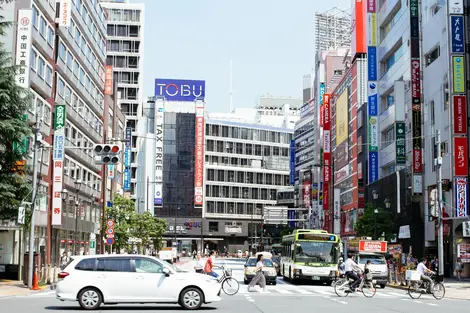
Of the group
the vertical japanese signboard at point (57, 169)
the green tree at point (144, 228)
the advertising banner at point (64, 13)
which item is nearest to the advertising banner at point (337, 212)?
the green tree at point (144, 228)

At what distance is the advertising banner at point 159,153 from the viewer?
135125 mm

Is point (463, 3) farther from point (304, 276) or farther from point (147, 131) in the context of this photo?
point (147, 131)

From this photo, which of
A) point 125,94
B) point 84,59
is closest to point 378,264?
point 84,59

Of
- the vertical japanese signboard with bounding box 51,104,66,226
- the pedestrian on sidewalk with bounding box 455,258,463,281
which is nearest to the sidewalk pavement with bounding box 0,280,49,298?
the vertical japanese signboard with bounding box 51,104,66,226

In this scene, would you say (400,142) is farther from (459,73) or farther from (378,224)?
(459,73)

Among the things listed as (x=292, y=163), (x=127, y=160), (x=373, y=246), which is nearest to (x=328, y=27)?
(x=292, y=163)

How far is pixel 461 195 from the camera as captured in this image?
Result: 172ft

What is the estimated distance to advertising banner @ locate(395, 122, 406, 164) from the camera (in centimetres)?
6634

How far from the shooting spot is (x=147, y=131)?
465ft

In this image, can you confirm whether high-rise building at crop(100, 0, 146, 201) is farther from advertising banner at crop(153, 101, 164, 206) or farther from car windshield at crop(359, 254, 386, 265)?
car windshield at crop(359, 254, 386, 265)

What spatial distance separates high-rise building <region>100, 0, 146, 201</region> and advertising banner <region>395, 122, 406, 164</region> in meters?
70.7

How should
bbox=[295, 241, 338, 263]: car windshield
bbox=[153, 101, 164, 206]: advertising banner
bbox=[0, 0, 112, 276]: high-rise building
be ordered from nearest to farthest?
bbox=[295, 241, 338, 263]: car windshield, bbox=[0, 0, 112, 276]: high-rise building, bbox=[153, 101, 164, 206]: advertising banner

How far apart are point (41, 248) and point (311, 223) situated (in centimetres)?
7084

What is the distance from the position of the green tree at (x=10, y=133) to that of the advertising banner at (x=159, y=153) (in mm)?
96682
